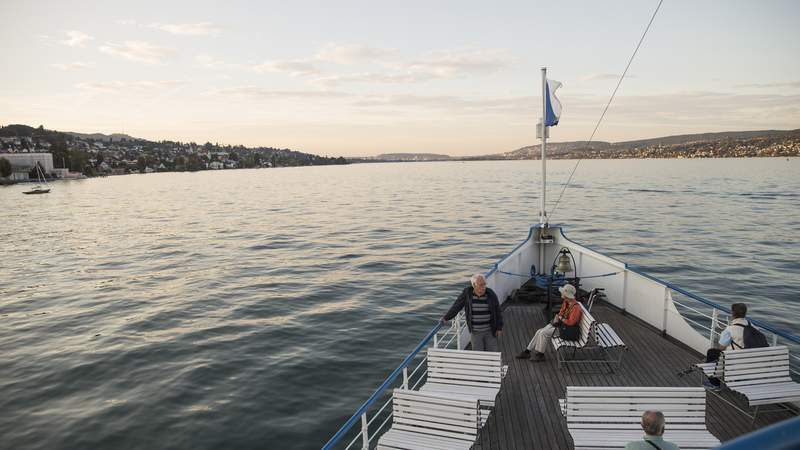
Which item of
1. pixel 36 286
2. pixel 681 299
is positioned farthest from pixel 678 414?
pixel 36 286

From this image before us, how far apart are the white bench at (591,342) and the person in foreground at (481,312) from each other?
4.79 feet

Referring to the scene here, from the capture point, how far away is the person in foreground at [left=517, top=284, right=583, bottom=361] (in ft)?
29.7

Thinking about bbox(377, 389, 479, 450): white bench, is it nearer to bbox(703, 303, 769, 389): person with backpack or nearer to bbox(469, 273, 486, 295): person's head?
bbox(469, 273, 486, 295): person's head

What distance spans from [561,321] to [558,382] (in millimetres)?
1175

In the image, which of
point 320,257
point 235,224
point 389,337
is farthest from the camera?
point 235,224

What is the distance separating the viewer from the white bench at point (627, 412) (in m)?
6.03

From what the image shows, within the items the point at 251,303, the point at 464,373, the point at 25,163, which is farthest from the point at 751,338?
the point at 25,163

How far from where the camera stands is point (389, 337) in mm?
16203

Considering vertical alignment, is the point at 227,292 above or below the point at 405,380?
below

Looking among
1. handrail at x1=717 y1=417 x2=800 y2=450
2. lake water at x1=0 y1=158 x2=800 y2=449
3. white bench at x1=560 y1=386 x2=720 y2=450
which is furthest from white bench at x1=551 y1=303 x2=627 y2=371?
handrail at x1=717 y1=417 x2=800 y2=450

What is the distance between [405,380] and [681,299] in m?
18.4

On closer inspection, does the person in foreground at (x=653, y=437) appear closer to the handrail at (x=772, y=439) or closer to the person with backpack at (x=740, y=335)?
the handrail at (x=772, y=439)

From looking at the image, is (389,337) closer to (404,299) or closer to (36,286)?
(404,299)

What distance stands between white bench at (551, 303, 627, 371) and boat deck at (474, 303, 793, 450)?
20 centimetres
